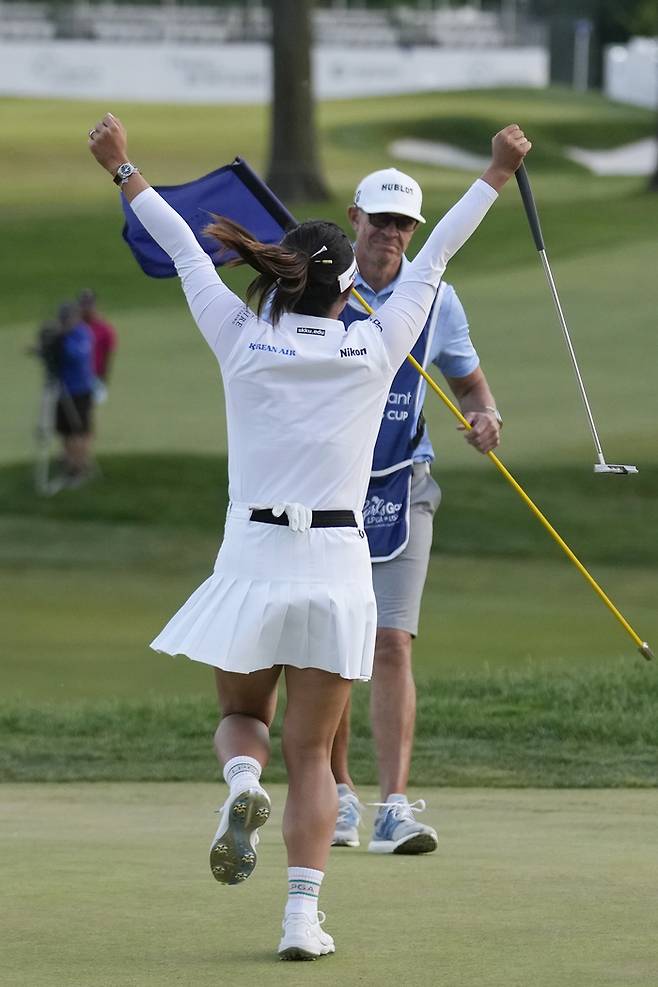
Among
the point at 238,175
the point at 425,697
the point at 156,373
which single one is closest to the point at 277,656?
the point at 238,175

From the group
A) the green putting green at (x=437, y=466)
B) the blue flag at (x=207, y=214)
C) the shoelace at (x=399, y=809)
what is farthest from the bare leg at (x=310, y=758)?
the green putting green at (x=437, y=466)

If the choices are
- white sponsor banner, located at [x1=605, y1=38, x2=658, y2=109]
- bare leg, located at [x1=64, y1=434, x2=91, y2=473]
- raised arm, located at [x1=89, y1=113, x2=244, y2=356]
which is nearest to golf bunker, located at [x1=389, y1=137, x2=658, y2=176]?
white sponsor banner, located at [x1=605, y1=38, x2=658, y2=109]

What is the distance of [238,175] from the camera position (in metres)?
6.38

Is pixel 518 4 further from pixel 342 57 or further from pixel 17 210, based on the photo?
pixel 17 210

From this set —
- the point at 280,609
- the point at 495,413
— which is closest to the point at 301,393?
the point at 280,609

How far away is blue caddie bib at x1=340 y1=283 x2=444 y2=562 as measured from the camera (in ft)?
21.0

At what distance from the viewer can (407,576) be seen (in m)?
6.47

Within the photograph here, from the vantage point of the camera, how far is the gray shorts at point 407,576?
646cm

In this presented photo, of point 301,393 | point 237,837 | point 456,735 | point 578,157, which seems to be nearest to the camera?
point 237,837

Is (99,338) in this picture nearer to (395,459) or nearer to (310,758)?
(395,459)

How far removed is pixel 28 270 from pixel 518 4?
197 feet

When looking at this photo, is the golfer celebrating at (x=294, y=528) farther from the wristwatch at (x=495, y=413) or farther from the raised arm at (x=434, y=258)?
the wristwatch at (x=495, y=413)

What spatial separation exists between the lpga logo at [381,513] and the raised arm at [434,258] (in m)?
1.72

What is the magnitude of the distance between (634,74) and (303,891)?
2739 inches
